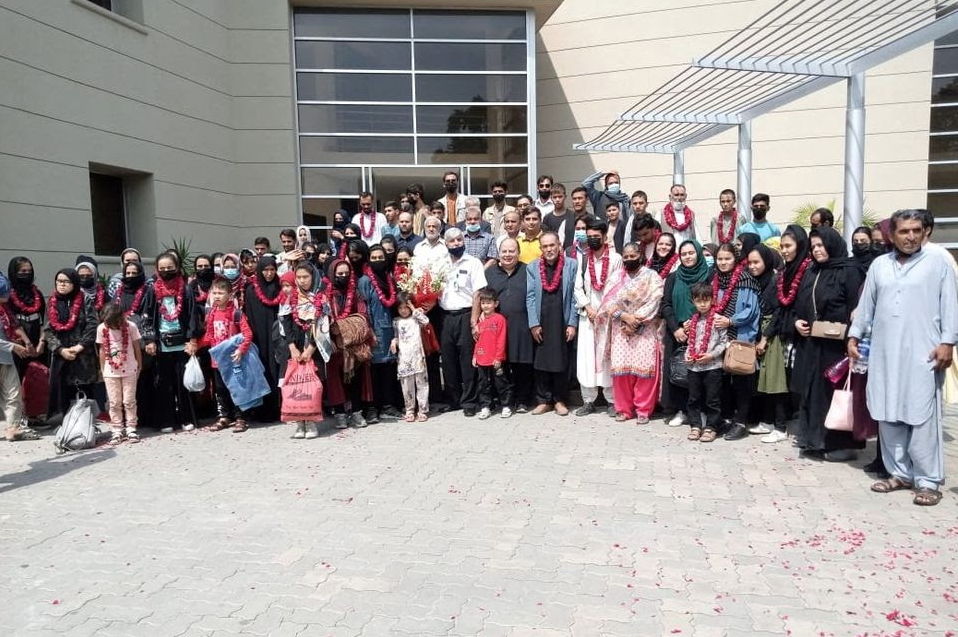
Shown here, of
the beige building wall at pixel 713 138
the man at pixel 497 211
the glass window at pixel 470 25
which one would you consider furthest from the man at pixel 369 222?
the beige building wall at pixel 713 138

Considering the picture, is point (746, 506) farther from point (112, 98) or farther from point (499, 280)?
point (112, 98)

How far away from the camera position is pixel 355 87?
44.3ft

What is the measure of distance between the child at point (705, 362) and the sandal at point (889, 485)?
147 cm

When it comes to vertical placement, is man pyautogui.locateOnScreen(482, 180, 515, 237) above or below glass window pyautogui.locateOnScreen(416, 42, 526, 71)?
below

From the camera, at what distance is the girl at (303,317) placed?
6.38 m

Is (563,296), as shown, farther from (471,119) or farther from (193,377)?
(471,119)

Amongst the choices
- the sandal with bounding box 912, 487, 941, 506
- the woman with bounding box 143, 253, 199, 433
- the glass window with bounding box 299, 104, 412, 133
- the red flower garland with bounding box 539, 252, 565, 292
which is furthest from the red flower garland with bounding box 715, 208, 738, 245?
the glass window with bounding box 299, 104, 412, 133

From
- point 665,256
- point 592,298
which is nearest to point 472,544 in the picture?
point 592,298

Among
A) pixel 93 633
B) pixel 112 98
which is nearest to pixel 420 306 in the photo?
pixel 93 633

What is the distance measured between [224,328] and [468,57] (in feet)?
29.7

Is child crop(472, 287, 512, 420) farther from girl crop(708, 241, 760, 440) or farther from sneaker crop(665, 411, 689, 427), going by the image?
girl crop(708, 241, 760, 440)

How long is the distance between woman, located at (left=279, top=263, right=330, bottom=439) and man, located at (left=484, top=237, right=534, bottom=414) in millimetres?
1647

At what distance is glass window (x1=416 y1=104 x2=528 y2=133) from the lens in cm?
1356

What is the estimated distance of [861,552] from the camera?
3678 millimetres
